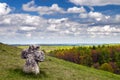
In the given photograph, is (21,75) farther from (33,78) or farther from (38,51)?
(38,51)

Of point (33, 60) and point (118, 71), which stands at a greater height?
point (33, 60)

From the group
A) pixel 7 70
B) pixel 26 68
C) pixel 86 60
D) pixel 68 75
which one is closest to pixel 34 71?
pixel 26 68

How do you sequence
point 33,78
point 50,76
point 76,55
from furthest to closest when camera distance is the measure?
1. point 76,55
2. point 50,76
3. point 33,78

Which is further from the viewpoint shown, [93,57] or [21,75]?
[93,57]

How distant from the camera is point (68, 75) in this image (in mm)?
42469

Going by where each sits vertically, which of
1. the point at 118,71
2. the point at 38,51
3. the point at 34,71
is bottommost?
the point at 118,71

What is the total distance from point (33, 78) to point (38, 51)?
13.1 feet

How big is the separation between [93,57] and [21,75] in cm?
14749

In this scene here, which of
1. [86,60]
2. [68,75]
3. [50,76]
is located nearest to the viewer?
[50,76]

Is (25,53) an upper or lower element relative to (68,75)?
upper

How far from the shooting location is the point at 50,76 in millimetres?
39438

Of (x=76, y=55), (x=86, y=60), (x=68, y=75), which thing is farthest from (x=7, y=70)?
(x=76, y=55)

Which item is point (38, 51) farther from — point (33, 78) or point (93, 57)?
point (93, 57)

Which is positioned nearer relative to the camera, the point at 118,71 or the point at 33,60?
the point at 33,60
